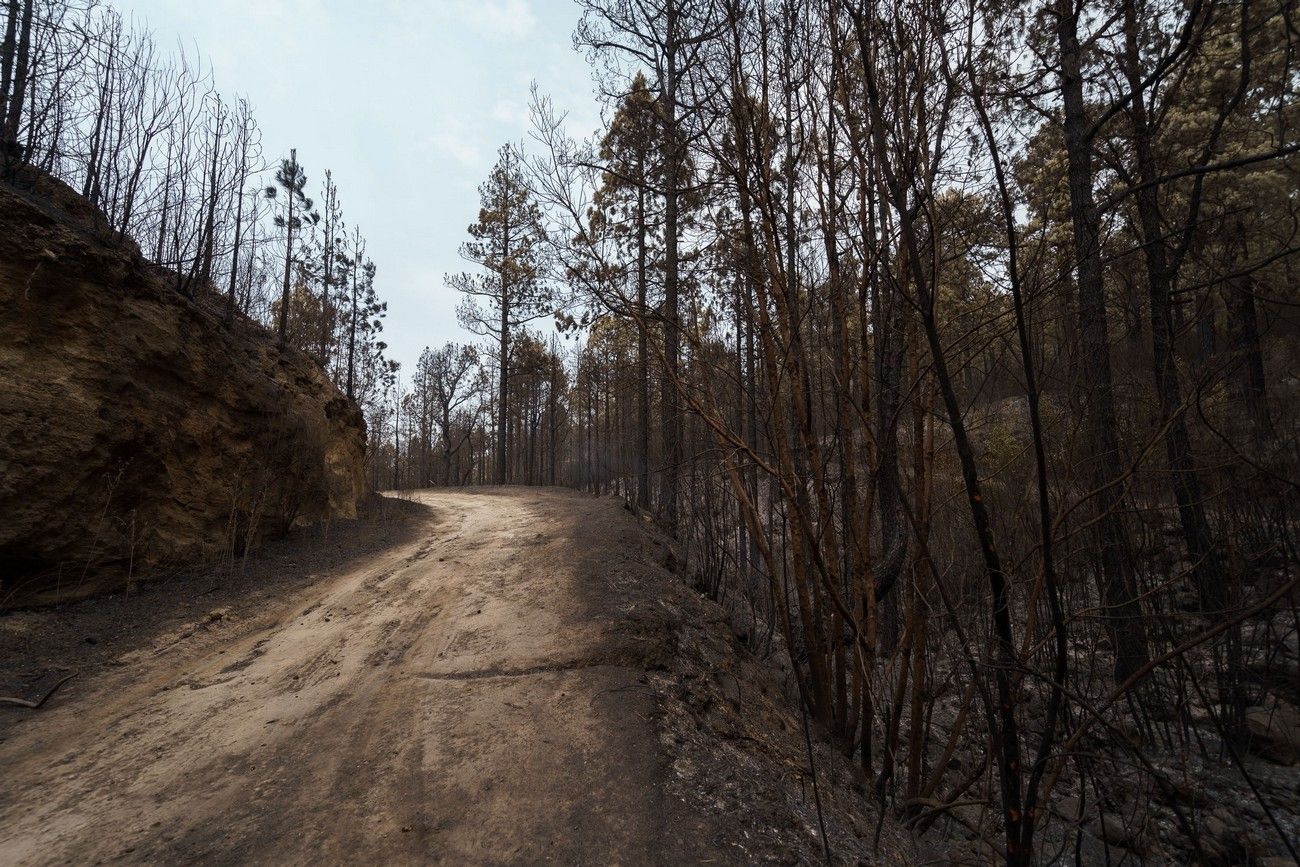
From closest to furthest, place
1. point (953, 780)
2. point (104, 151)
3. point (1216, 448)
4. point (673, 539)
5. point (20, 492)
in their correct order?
1. point (1216, 448)
2. point (20, 492)
3. point (953, 780)
4. point (104, 151)
5. point (673, 539)

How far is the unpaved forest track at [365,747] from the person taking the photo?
2.48 meters

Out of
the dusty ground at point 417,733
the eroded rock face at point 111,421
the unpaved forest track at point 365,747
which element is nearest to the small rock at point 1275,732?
the dusty ground at point 417,733

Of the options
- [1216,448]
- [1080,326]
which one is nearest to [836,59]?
[1080,326]

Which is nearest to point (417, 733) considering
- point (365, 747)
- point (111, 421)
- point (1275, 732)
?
point (365, 747)

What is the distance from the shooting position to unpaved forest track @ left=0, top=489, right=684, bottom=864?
2479 mm

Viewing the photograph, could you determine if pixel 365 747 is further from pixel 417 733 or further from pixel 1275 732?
pixel 1275 732

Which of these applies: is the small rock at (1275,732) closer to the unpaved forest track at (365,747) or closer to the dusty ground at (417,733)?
the dusty ground at (417,733)

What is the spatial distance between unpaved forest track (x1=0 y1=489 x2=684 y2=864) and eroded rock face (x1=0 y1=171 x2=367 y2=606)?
163cm

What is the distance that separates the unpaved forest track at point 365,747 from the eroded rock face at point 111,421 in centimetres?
163

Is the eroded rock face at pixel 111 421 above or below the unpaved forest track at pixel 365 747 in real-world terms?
above

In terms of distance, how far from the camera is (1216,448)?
13.1ft

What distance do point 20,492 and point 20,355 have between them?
126 cm

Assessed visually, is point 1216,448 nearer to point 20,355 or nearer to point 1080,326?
point 1080,326

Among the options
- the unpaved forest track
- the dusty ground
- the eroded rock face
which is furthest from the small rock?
the eroded rock face
